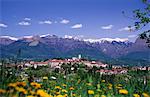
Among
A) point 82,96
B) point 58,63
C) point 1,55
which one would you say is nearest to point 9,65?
point 1,55

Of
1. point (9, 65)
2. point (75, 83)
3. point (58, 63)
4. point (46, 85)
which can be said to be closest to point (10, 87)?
point (9, 65)

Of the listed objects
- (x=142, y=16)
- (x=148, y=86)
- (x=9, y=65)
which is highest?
(x=142, y=16)

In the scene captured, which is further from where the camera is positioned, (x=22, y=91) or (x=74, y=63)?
(x=74, y=63)

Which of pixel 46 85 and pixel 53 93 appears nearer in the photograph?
pixel 53 93

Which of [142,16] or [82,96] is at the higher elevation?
[142,16]

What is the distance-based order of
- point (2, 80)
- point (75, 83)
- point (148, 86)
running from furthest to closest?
1. point (75, 83)
2. point (148, 86)
3. point (2, 80)

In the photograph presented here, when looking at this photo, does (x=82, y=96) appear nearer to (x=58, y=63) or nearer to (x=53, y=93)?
(x=53, y=93)

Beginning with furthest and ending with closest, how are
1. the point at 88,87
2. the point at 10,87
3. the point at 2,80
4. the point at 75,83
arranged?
the point at 75,83 < the point at 88,87 < the point at 2,80 < the point at 10,87

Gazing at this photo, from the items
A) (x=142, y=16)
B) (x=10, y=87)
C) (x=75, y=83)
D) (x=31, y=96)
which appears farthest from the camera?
(x=142, y=16)

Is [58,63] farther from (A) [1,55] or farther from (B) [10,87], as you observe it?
(B) [10,87]
